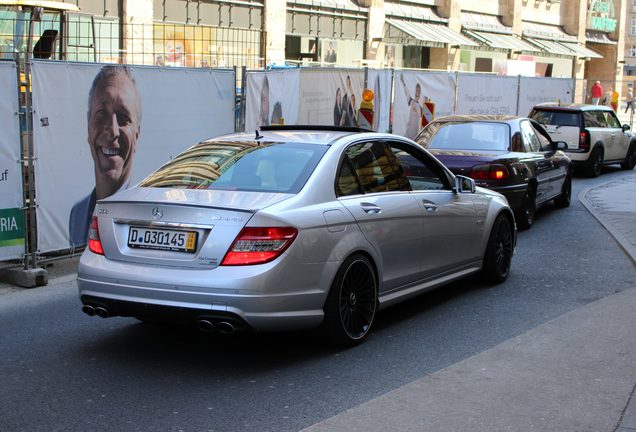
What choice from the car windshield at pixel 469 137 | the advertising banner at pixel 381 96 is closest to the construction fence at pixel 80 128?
the car windshield at pixel 469 137

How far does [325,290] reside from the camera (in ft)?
19.2

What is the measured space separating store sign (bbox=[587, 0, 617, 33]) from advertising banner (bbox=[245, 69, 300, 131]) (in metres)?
55.9

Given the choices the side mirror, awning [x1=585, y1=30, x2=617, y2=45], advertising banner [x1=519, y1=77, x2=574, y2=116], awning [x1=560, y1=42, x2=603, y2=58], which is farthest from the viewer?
awning [x1=585, y1=30, x2=617, y2=45]

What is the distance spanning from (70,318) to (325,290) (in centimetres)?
253

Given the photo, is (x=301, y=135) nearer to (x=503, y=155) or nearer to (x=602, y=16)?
(x=503, y=155)

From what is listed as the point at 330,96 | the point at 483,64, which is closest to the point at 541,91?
the point at 330,96

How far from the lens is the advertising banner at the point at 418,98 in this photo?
1938 centimetres

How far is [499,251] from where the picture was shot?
28.0 feet

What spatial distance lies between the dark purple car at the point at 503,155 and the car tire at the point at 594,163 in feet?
22.4

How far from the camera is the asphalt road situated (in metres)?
4.94

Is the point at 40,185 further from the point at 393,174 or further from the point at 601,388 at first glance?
the point at 601,388

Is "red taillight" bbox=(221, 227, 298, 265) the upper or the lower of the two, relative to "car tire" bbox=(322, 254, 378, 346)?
upper

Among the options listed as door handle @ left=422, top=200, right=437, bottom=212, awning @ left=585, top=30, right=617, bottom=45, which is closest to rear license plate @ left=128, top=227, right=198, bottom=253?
door handle @ left=422, top=200, right=437, bottom=212

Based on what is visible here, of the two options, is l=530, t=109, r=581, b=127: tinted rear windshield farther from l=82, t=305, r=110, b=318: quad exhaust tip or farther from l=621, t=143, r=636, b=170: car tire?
l=82, t=305, r=110, b=318: quad exhaust tip
